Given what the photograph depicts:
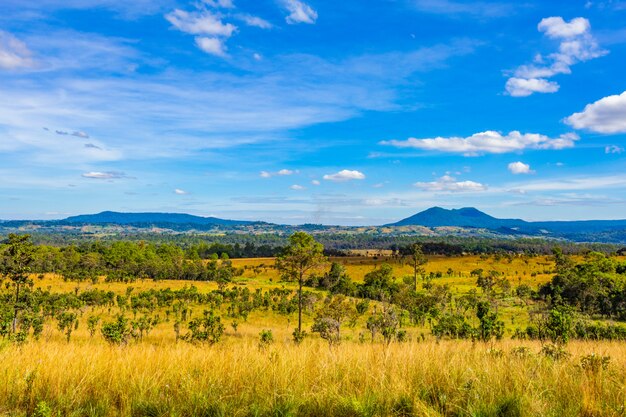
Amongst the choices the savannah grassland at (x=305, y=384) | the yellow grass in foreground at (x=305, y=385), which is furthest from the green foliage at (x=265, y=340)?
the yellow grass in foreground at (x=305, y=385)

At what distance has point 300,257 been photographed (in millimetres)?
41469

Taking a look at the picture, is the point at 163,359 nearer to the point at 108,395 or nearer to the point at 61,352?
the point at 108,395

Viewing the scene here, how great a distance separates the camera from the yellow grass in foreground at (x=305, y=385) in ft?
15.1

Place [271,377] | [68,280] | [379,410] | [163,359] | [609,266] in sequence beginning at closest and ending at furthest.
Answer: [379,410], [271,377], [163,359], [609,266], [68,280]

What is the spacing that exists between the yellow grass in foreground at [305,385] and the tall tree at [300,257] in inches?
1346

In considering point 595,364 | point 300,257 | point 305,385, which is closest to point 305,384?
point 305,385

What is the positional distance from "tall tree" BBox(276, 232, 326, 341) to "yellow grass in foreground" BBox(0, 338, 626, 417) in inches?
1346

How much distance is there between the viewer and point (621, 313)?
58.0m

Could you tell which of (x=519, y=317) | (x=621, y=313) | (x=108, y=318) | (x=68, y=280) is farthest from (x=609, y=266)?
Result: (x=68, y=280)

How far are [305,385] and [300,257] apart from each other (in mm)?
36263

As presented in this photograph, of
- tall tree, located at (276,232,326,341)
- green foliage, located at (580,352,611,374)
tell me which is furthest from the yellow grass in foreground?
tall tree, located at (276,232,326,341)

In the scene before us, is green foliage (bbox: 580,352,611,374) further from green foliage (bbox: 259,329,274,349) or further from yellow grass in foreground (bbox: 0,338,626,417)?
green foliage (bbox: 259,329,274,349)

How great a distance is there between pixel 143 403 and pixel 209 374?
3.08ft

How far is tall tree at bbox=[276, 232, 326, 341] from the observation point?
4091 centimetres
